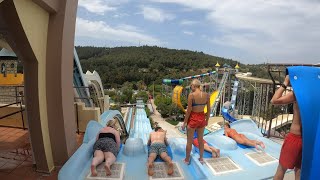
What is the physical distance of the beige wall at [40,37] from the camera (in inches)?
140

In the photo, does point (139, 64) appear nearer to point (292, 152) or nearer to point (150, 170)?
point (150, 170)

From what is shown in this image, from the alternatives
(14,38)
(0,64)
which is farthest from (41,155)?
(0,64)

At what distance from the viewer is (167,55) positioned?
87.2m

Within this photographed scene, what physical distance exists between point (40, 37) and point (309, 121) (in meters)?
3.78

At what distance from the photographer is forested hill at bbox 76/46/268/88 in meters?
67.6

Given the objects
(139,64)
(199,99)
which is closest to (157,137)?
(199,99)

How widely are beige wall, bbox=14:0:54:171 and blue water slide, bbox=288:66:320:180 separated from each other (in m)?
3.40

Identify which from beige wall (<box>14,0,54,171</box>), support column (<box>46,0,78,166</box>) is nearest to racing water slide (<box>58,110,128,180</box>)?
support column (<box>46,0,78,166</box>)

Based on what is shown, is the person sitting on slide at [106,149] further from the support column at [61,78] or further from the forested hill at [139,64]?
the forested hill at [139,64]

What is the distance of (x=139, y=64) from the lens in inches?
3078

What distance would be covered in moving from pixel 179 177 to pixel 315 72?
2329 mm

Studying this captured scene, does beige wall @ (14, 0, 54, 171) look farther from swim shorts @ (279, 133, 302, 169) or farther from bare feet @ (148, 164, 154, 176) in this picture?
swim shorts @ (279, 133, 302, 169)

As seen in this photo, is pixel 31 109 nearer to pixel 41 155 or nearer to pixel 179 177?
pixel 41 155

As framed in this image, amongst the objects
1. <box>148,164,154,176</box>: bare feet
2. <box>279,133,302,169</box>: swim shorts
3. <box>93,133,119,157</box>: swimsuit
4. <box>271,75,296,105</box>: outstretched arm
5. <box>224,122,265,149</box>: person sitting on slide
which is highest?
<box>271,75,296,105</box>: outstretched arm
